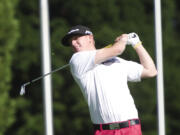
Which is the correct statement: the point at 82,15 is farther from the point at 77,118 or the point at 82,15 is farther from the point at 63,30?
the point at 77,118

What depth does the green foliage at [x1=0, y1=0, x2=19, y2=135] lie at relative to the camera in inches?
289

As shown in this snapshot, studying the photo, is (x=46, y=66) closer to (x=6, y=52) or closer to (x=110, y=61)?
(x=110, y=61)

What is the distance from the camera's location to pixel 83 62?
3.44 meters

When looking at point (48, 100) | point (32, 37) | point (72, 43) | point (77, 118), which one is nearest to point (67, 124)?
point (77, 118)

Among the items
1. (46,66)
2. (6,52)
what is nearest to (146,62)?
(46,66)

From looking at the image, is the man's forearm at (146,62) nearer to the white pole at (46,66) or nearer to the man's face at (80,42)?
the man's face at (80,42)

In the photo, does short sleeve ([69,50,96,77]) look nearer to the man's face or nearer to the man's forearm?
the man's face

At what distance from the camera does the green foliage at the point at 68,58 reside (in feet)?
26.7

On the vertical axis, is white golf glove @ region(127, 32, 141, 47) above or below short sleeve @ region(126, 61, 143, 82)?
above

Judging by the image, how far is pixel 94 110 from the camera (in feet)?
11.4

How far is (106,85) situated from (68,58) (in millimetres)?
4750

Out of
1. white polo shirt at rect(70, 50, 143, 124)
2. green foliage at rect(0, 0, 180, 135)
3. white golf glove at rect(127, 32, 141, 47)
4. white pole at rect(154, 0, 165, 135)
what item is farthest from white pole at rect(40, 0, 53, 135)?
green foliage at rect(0, 0, 180, 135)

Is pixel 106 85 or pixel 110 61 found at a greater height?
pixel 110 61

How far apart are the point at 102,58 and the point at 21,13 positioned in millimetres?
5760
